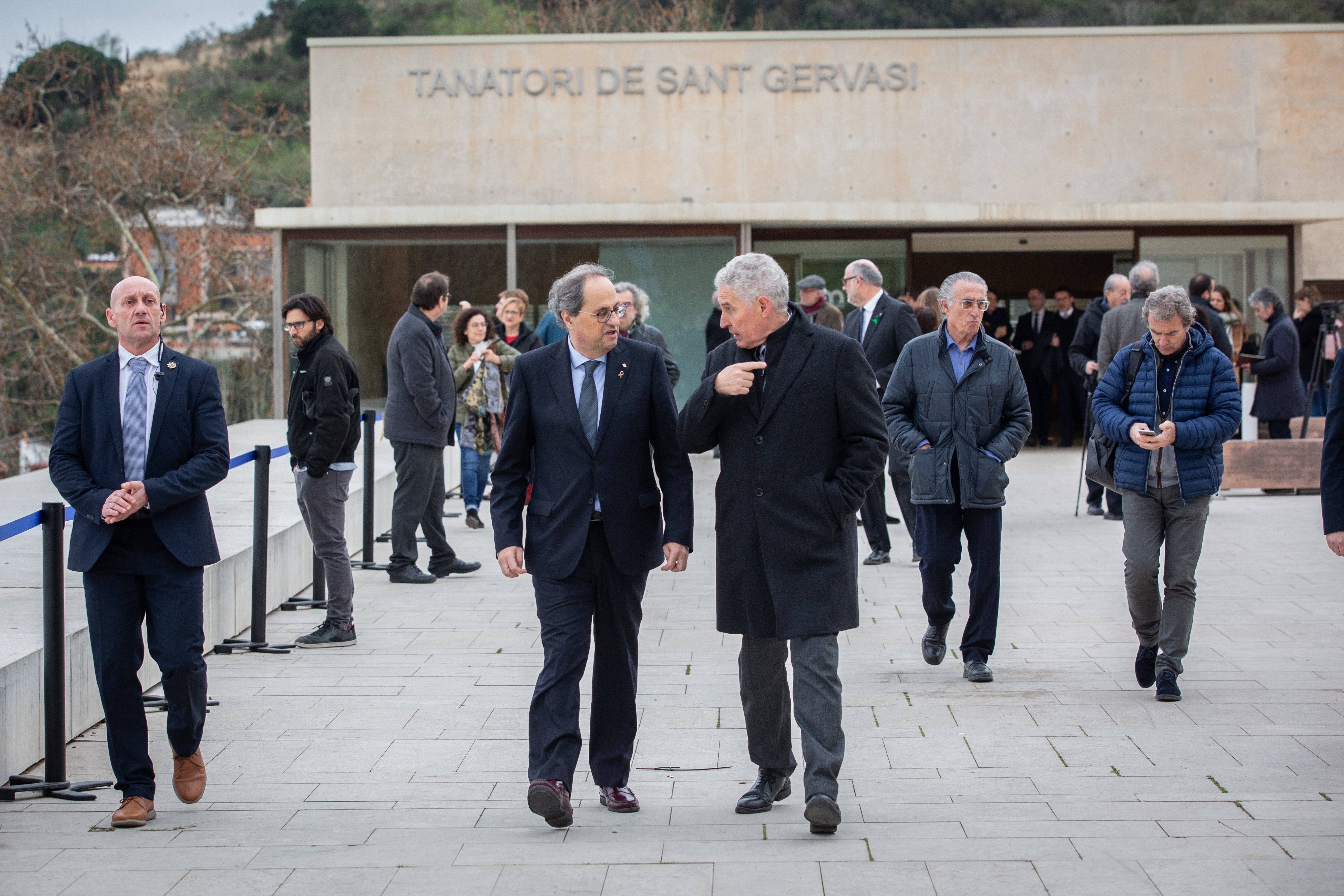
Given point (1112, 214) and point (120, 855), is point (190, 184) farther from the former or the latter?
point (120, 855)

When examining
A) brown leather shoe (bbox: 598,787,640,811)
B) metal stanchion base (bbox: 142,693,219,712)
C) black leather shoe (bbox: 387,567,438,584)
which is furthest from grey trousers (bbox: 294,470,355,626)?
brown leather shoe (bbox: 598,787,640,811)

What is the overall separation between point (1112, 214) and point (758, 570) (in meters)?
14.5

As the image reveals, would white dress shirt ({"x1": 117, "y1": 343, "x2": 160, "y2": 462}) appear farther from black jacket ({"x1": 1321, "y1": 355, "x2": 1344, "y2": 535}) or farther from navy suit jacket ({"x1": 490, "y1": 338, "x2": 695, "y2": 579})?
black jacket ({"x1": 1321, "y1": 355, "x2": 1344, "y2": 535})

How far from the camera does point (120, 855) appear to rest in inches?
162

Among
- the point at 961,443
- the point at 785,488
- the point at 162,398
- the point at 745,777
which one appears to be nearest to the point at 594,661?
the point at 745,777

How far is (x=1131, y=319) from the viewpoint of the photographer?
32.4ft

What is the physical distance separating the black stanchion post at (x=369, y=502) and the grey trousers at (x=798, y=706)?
547 cm

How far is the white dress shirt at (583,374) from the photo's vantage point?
4.55 m

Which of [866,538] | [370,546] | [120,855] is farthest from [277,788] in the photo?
[866,538]

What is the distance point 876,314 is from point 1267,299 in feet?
15.7

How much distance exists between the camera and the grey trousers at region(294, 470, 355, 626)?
7133 mm

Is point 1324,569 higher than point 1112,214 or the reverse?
the reverse

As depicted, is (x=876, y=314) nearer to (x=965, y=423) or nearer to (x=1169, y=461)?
(x=965, y=423)

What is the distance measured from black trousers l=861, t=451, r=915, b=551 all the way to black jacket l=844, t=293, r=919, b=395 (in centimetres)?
54
